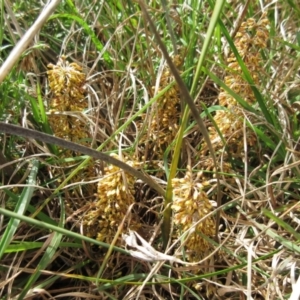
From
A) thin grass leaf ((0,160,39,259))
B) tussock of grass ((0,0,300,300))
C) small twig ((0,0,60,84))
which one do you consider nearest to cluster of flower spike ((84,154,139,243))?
tussock of grass ((0,0,300,300))

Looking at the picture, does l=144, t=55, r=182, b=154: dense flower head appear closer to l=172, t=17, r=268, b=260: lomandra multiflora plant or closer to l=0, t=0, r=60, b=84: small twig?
l=172, t=17, r=268, b=260: lomandra multiflora plant

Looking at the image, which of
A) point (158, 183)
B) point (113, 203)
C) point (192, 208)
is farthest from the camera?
point (158, 183)

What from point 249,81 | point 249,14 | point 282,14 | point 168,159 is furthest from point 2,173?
point 282,14

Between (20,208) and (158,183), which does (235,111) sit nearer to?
(158,183)

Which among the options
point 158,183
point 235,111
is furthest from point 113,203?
point 235,111

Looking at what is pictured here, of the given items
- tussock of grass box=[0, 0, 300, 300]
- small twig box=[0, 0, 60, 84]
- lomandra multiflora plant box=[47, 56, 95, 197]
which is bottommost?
tussock of grass box=[0, 0, 300, 300]

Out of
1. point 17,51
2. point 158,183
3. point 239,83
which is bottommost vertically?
point 158,183

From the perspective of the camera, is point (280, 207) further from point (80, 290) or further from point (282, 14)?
point (282, 14)

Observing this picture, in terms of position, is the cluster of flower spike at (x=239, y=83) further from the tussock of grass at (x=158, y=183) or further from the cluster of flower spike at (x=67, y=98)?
the cluster of flower spike at (x=67, y=98)
